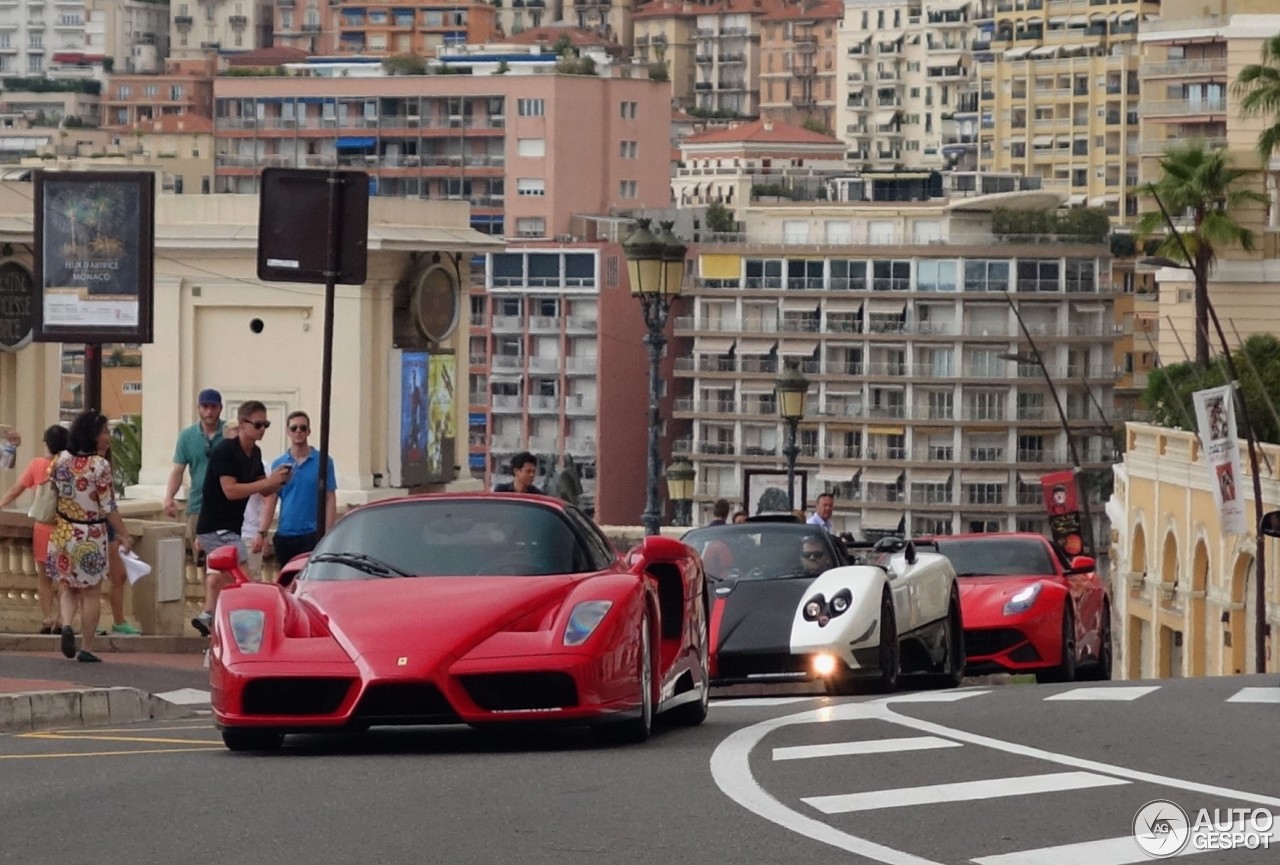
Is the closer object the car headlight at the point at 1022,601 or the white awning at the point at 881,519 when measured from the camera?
the car headlight at the point at 1022,601

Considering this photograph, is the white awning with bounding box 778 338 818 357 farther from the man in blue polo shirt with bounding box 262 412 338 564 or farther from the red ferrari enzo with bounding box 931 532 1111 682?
the man in blue polo shirt with bounding box 262 412 338 564

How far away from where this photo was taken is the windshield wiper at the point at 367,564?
1320 centimetres

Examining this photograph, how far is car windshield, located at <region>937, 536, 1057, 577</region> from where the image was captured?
24.3m

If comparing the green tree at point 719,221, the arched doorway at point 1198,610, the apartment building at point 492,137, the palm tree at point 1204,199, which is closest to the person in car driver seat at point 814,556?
the arched doorway at point 1198,610

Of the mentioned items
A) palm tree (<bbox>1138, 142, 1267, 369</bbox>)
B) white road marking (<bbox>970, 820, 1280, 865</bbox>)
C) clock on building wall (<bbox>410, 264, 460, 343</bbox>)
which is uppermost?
palm tree (<bbox>1138, 142, 1267, 369</bbox>)

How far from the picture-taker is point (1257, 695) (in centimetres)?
1591

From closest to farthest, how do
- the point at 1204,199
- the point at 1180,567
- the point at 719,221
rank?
the point at 1180,567
the point at 1204,199
the point at 719,221

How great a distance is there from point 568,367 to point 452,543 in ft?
478

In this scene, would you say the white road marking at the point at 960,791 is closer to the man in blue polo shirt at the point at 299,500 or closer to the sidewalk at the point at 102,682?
the sidewalk at the point at 102,682

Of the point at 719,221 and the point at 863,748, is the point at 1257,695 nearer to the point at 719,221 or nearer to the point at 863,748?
the point at 863,748

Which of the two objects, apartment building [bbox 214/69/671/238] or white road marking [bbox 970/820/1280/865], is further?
apartment building [bbox 214/69/671/238]

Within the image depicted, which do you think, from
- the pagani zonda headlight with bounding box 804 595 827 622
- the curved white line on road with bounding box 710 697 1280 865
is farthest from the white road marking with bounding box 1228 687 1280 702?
the pagani zonda headlight with bounding box 804 595 827 622

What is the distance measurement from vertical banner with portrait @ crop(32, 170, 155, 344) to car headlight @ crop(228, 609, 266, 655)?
10.2 m

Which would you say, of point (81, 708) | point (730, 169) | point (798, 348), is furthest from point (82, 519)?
point (730, 169)
